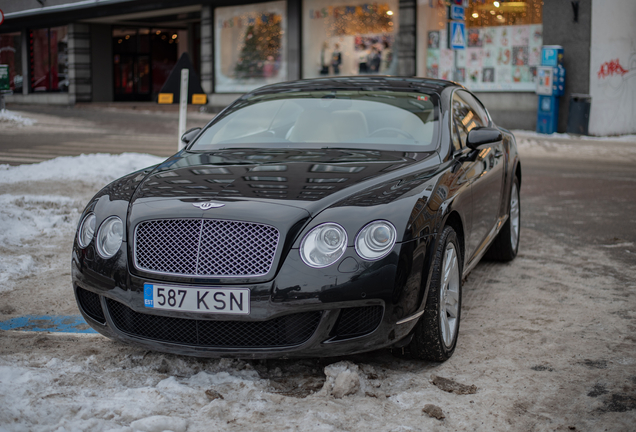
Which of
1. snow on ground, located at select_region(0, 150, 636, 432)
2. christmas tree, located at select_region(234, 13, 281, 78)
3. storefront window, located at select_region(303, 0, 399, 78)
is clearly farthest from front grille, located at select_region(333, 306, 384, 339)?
christmas tree, located at select_region(234, 13, 281, 78)

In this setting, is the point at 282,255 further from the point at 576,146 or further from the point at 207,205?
the point at 576,146

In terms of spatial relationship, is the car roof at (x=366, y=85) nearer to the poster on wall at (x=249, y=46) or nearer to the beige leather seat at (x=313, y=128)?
the beige leather seat at (x=313, y=128)

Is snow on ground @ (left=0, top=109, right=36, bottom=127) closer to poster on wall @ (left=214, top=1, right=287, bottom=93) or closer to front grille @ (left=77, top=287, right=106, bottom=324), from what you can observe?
poster on wall @ (left=214, top=1, right=287, bottom=93)

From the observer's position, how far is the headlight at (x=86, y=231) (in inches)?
132

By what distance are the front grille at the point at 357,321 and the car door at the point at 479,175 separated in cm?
118

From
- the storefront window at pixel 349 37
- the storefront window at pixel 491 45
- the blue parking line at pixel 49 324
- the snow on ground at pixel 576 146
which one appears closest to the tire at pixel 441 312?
the blue parking line at pixel 49 324

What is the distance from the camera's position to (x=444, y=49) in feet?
66.7

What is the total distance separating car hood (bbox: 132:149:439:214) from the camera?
318 centimetres

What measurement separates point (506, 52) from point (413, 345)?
1727cm

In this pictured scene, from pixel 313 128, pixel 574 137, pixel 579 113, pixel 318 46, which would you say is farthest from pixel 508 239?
pixel 318 46

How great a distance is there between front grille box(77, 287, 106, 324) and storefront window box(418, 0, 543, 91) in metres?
16.3

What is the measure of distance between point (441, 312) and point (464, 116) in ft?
6.24

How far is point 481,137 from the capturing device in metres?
4.21

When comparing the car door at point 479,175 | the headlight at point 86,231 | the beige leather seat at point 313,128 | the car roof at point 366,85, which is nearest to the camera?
the headlight at point 86,231
